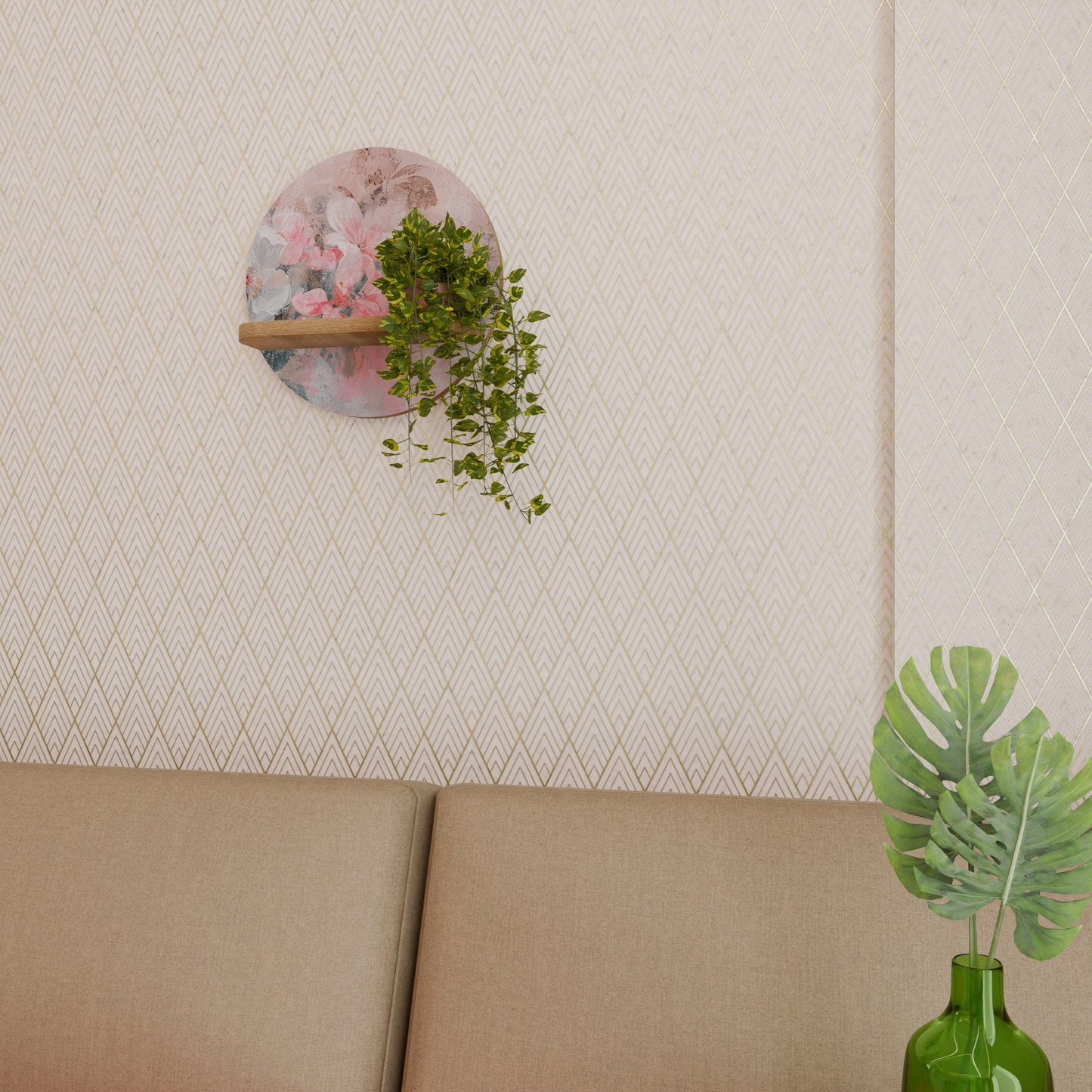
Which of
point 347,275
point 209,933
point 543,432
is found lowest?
point 209,933

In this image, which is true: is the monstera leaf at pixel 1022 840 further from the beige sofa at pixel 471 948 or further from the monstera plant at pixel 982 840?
the beige sofa at pixel 471 948

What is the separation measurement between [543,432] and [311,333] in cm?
39

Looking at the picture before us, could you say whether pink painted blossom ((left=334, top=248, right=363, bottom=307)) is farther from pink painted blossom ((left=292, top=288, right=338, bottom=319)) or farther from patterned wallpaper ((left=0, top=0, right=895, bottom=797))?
patterned wallpaper ((left=0, top=0, right=895, bottom=797))

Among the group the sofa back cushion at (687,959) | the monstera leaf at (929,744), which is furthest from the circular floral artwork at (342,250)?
the monstera leaf at (929,744)

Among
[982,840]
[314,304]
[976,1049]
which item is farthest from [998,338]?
[314,304]

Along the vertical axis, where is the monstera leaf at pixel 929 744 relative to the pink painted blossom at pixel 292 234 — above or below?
below

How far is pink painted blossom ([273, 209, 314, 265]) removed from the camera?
5.04ft

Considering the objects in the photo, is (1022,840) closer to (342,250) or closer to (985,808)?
(985,808)

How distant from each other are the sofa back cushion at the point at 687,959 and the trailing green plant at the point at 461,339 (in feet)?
1.72

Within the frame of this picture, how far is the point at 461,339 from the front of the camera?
1.40 metres

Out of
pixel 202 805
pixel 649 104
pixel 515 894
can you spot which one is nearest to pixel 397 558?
pixel 202 805

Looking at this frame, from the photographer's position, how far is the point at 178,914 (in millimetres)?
1240

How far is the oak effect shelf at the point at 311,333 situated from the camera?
142 centimetres

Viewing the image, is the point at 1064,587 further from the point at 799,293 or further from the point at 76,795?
the point at 76,795
